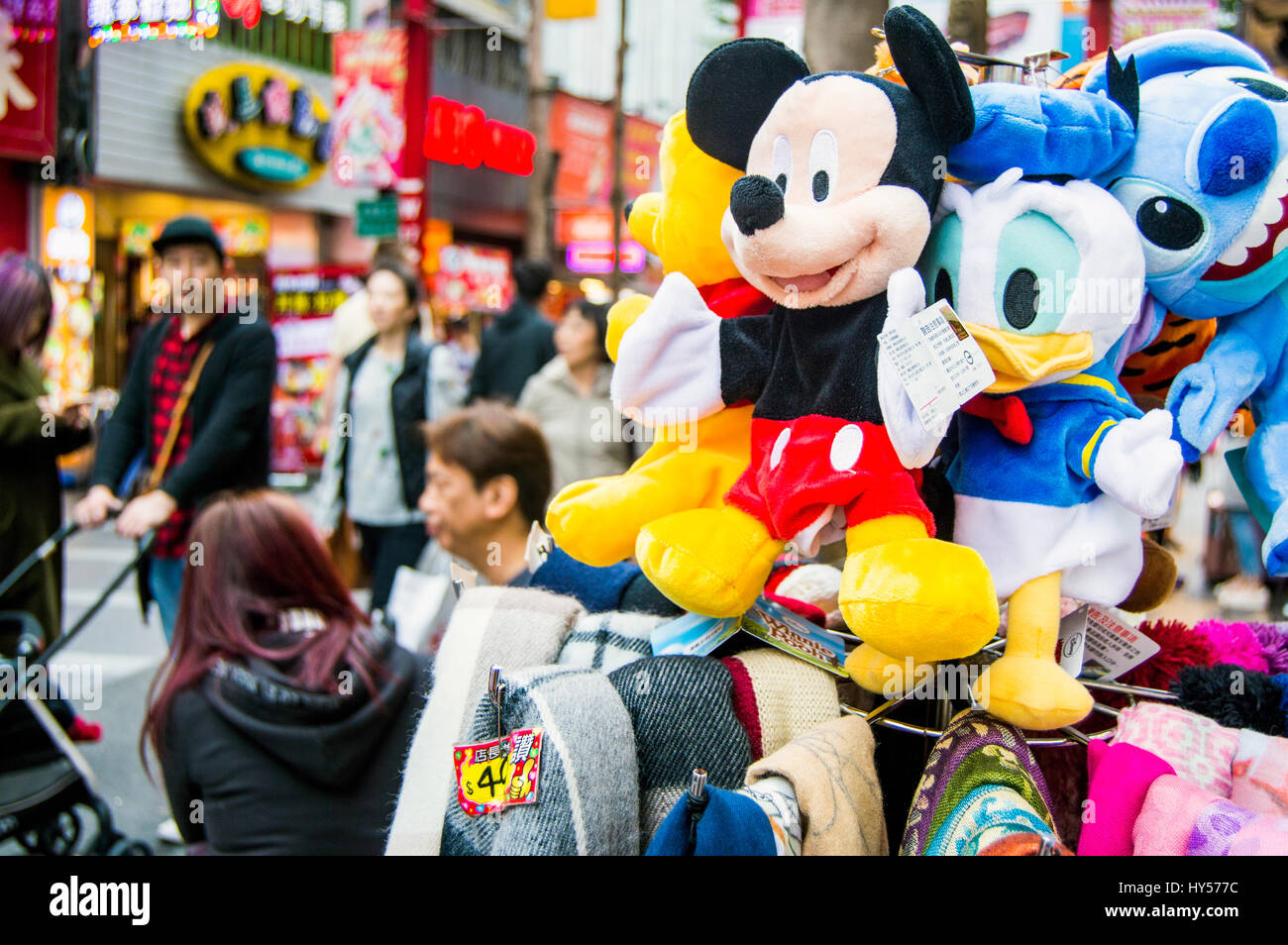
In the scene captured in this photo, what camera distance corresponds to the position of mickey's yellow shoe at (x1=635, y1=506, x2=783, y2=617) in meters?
1.18

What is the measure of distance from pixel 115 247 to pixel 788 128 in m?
12.3

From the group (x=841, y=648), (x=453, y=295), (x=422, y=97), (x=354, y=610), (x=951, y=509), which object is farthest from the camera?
(x=453, y=295)

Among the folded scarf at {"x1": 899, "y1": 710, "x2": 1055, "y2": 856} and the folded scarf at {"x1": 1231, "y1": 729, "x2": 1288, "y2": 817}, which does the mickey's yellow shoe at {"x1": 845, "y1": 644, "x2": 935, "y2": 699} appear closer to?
the folded scarf at {"x1": 899, "y1": 710, "x2": 1055, "y2": 856}

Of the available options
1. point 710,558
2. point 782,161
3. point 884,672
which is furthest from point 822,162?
point 884,672

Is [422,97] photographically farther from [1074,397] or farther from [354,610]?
[1074,397]

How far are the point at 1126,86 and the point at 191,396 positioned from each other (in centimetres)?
317

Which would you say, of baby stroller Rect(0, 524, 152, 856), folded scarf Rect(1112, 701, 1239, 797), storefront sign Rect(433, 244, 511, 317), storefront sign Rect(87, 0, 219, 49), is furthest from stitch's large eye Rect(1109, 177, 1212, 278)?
storefront sign Rect(433, 244, 511, 317)

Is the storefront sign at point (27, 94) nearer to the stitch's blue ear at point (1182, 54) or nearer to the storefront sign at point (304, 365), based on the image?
the storefront sign at point (304, 365)

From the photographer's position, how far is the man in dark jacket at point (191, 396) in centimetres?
357

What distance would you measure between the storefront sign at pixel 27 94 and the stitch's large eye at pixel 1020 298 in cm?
853

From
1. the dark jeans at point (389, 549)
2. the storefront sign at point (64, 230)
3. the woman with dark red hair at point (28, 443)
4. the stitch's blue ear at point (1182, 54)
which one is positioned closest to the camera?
the stitch's blue ear at point (1182, 54)

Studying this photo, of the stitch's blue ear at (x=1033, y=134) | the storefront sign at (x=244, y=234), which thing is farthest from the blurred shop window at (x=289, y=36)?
the stitch's blue ear at (x=1033, y=134)
